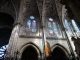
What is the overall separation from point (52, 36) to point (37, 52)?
298 cm

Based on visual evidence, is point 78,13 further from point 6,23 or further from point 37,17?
point 6,23

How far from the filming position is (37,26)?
1363cm

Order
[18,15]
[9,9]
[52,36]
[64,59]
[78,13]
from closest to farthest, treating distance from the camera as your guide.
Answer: [78,13] → [64,59] → [52,36] → [18,15] → [9,9]

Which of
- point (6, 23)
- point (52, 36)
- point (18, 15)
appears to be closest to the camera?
point (52, 36)

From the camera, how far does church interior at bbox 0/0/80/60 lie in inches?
395

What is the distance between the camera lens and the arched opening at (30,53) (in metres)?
10.8

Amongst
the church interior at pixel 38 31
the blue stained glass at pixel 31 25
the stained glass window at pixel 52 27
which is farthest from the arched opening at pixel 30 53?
the stained glass window at pixel 52 27

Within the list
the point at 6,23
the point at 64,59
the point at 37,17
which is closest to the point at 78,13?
the point at 64,59

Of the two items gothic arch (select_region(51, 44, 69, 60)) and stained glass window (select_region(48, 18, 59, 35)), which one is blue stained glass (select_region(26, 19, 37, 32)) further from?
gothic arch (select_region(51, 44, 69, 60))

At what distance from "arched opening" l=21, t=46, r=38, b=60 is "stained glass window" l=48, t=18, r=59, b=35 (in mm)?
3398

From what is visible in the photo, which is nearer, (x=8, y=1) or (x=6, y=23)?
(x=8, y=1)

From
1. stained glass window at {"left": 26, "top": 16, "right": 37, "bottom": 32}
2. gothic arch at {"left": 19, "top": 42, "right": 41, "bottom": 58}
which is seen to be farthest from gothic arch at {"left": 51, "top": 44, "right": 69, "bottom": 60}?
stained glass window at {"left": 26, "top": 16, "right": 37, "bottom": 32}

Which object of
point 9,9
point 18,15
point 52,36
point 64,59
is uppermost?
point 9,9

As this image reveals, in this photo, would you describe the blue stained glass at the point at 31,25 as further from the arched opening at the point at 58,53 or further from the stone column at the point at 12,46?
the arched opening at the point at 58,53
